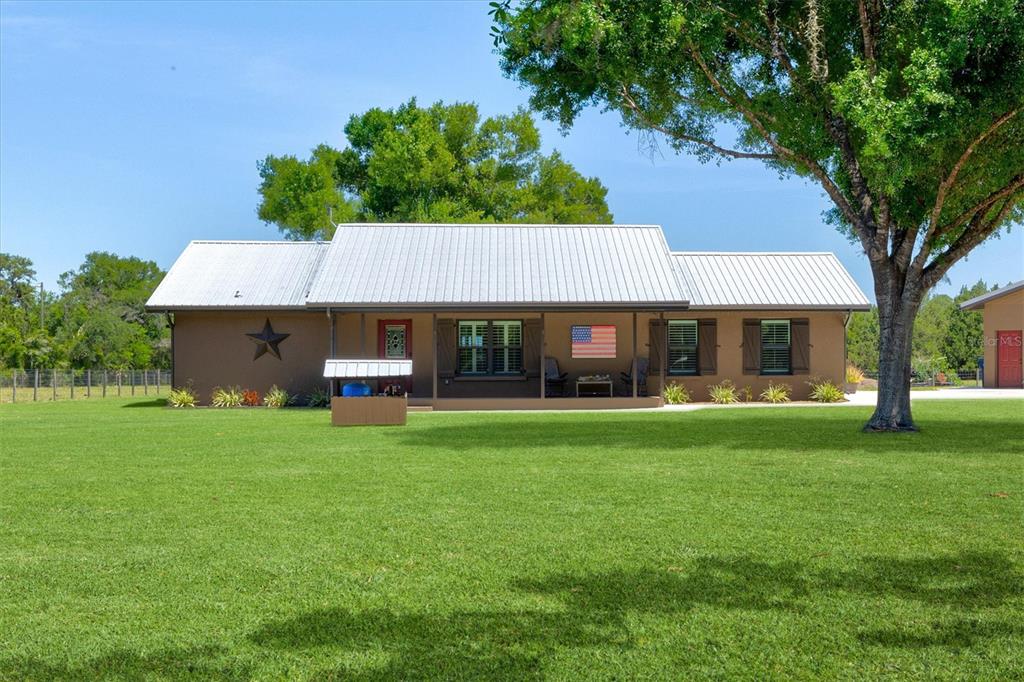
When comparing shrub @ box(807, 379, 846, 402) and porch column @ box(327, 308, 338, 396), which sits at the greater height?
porch column @ box(327, 308, 338, 396)

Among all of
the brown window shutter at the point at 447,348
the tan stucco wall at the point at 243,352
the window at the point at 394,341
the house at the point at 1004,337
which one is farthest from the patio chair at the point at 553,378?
the house at the point at 1004,337

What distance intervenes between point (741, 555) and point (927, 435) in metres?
10.3

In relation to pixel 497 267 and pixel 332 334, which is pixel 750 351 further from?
pixel 332 334

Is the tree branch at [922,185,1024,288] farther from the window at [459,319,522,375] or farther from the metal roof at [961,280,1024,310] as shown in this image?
the metal roof at [961,280,1024,310]

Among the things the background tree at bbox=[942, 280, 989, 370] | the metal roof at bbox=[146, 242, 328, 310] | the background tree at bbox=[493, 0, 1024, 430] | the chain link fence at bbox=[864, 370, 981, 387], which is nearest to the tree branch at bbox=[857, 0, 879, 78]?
the background tree at bbox=[493, 0, 1024, 430]

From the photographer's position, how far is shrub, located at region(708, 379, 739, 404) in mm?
25844

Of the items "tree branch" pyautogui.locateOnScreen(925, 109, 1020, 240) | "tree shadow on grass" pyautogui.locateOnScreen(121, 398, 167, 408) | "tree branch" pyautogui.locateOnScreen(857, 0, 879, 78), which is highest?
"tree branch" pyautogui.locateOnScreen(857, 0, 879, 78)

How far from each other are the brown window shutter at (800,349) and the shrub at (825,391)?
0.43 m

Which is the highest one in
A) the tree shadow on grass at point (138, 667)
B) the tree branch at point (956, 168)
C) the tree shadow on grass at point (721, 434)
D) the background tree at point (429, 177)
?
the background tree at point (429, 177)

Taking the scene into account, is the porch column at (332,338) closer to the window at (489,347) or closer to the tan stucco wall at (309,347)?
the tan stucco wall at (309,347)

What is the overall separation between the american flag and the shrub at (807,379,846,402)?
564 cm

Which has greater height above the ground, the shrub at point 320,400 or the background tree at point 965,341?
the background tree at point 965,341

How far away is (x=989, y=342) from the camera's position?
3841cm

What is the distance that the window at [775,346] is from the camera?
87.9ft
